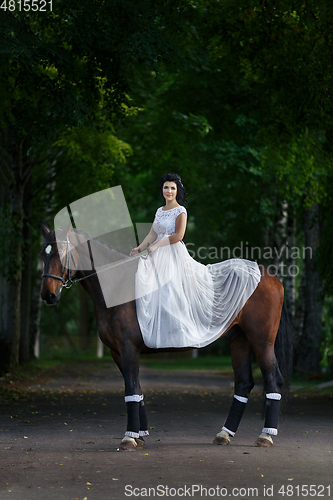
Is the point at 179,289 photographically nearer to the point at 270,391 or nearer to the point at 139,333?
the point at 139,333

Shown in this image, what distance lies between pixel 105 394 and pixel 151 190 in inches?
489

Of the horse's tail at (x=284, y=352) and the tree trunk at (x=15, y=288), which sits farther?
the tree trunk at (x=15, y=288)

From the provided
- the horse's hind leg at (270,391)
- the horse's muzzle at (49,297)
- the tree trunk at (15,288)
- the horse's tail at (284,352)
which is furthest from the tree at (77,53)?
the horse's hind leg at (270,391)

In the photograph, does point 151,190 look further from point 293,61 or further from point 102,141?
point 293,61

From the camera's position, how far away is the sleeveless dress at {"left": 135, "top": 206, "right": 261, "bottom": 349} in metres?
7.08

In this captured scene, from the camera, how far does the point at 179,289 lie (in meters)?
7.19

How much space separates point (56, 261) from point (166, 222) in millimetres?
1442

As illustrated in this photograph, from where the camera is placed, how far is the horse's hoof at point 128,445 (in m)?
6.84

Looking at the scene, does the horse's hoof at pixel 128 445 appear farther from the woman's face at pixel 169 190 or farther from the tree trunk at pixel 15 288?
the tree trunk at pixel 15 288

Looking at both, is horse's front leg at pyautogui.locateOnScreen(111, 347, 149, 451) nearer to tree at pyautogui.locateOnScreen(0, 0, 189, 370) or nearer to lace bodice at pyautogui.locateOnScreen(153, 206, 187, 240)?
lace bodice at pyautogui.locateOnScreen(153, 206, 187, 240)

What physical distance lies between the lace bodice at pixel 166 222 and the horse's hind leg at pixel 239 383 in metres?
1.59

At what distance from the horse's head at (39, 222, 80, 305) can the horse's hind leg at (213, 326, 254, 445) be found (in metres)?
2.35

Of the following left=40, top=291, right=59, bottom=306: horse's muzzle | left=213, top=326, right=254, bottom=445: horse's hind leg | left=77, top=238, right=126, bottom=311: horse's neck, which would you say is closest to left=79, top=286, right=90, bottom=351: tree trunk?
left=213, top=326, right=254, bottom=445: horse's hind leg

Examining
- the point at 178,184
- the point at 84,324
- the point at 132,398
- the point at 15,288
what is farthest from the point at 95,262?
the point at 84,324
